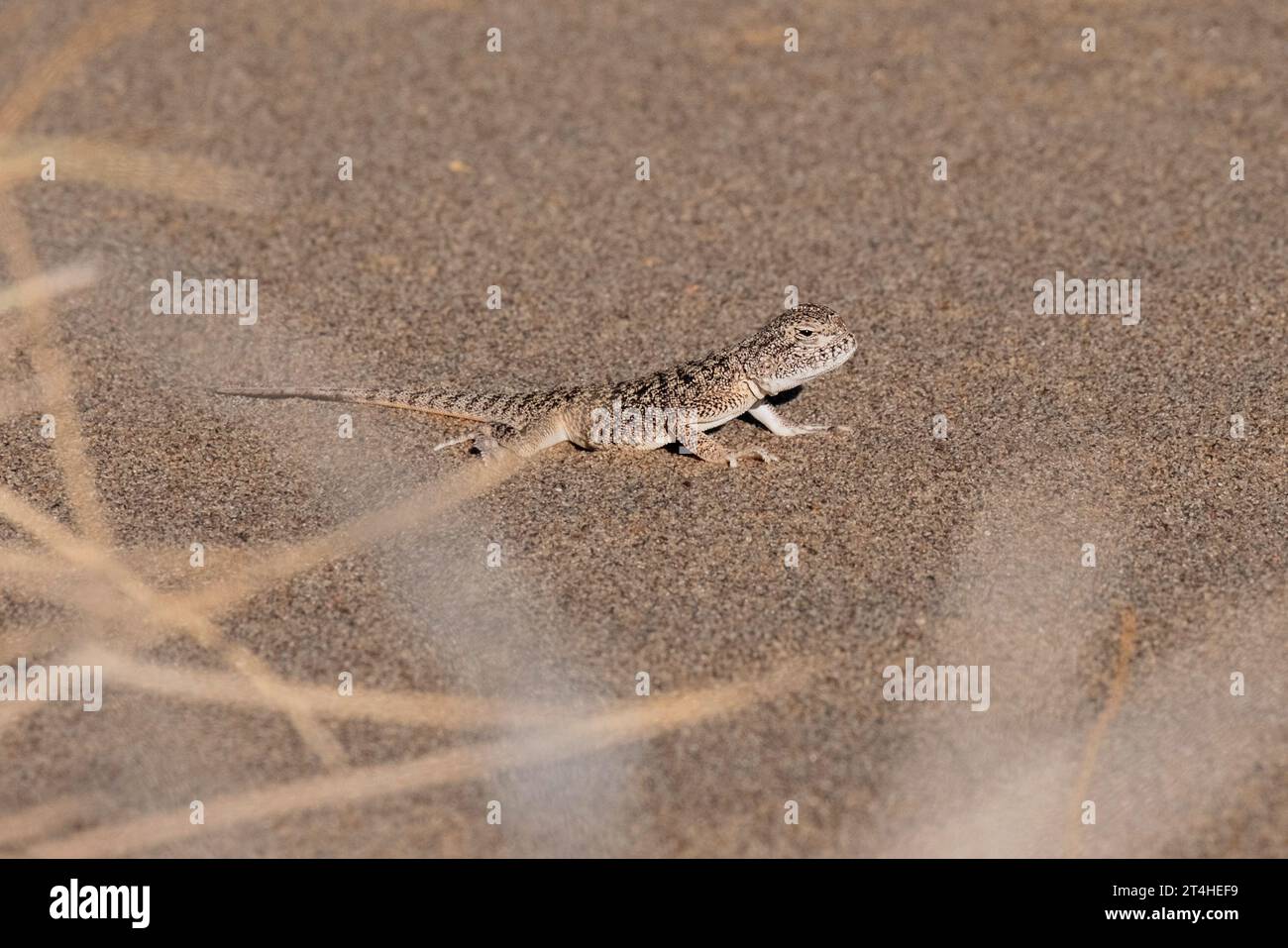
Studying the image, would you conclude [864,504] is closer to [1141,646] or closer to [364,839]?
[1141,646]

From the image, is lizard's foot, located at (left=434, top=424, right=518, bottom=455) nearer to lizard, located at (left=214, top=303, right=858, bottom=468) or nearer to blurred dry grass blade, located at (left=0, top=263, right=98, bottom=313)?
lizard, located at (left=214, top=303, right=858, bottom=468)

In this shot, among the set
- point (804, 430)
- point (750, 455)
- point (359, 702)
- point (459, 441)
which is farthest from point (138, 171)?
point (359, 702)

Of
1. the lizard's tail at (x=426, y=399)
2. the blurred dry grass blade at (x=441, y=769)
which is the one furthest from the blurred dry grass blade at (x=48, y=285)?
the blurred dry grass blade at (x=441, y=769)

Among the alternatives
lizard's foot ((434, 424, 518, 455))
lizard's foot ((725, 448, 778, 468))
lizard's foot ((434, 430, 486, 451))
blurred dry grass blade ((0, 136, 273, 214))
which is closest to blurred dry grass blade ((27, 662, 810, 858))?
lizard's foot ((725, 448, 778, 468))

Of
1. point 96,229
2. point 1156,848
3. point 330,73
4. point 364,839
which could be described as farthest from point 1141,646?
point 330,73

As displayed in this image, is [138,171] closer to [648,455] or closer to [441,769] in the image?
→ [648,455]
